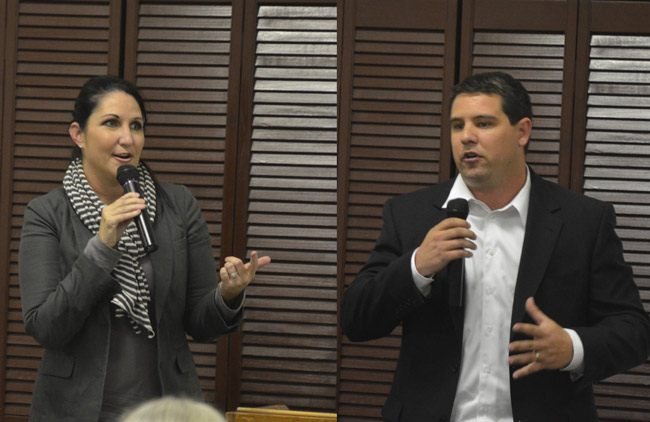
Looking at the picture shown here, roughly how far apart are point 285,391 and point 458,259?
157cm

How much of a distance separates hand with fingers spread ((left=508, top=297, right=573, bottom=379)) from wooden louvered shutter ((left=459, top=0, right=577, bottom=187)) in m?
1.32

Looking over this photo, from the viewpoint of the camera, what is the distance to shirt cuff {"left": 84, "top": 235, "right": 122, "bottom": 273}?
1943 millimetres

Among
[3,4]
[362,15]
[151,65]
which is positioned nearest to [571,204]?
[362,15]

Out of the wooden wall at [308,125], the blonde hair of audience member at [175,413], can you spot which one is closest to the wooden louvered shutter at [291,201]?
the wooden wall at [308,125]

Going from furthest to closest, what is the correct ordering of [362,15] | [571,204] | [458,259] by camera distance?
1. [362,15]
2. [571,204]
3. [458,259]

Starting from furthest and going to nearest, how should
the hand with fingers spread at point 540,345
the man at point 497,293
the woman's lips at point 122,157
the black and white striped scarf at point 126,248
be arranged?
the woman's lips at point 122,157, the black and white striped scarf at point 126,248, the man at point 497,293, the hand with fingers spread at point 540,345

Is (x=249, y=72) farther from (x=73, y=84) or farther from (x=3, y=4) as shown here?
(x=3, y=4)

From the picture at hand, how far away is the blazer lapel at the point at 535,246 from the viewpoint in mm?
1824

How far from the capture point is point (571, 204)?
1925 mm

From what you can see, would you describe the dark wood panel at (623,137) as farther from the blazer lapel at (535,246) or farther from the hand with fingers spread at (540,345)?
the hand with fingers spread at (540,345)

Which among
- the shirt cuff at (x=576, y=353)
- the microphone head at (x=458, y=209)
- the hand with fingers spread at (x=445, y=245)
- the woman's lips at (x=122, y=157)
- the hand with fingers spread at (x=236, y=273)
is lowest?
the shirt cuff at (x=576, y=353)

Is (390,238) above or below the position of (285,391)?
above

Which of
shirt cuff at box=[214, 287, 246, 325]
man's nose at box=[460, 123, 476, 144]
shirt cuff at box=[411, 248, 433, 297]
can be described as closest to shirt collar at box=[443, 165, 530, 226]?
man's nose at box=[460, 123, 476, 144]

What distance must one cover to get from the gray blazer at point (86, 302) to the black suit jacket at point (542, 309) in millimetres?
456
